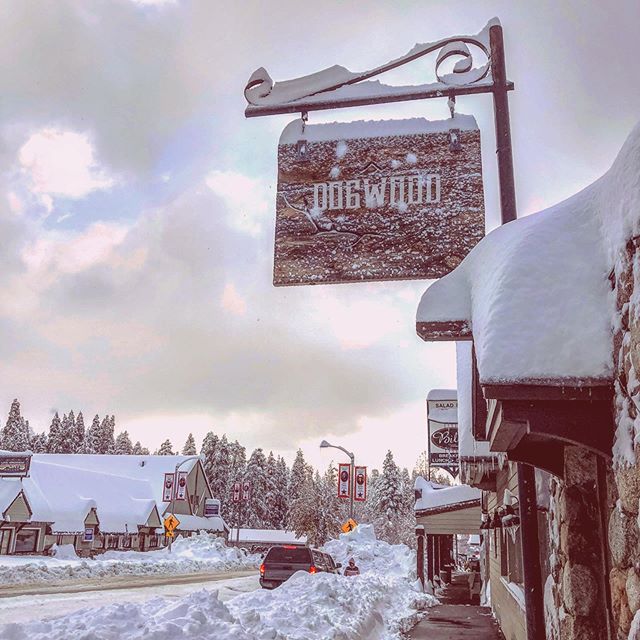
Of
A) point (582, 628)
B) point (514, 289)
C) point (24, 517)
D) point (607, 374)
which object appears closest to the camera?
point (607, 374)

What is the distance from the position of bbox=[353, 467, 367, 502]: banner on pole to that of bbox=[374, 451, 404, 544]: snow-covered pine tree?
39779 millimetres

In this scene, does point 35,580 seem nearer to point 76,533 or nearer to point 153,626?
point 76,533

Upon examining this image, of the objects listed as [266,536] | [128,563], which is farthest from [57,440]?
[128,563]

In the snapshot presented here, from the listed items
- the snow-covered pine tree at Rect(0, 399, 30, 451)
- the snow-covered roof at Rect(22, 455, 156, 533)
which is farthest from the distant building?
the snow-covered pine tree at Rect(0, 399, 30, 451)

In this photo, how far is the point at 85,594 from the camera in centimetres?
2206

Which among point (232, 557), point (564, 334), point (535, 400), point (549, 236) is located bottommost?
point (232, 557)

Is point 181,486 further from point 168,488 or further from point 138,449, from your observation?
point 138,449

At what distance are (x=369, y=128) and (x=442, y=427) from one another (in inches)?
559

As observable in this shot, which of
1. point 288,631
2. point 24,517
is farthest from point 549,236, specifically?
point 24,517

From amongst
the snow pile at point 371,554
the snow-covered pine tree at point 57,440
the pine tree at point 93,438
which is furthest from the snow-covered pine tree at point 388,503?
the snow-covered pine tree at point 57,440

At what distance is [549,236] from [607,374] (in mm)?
853

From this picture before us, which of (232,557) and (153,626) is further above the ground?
(153,626)

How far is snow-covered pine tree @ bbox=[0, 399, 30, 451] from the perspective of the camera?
88.0 meters

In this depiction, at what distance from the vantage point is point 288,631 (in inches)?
414
